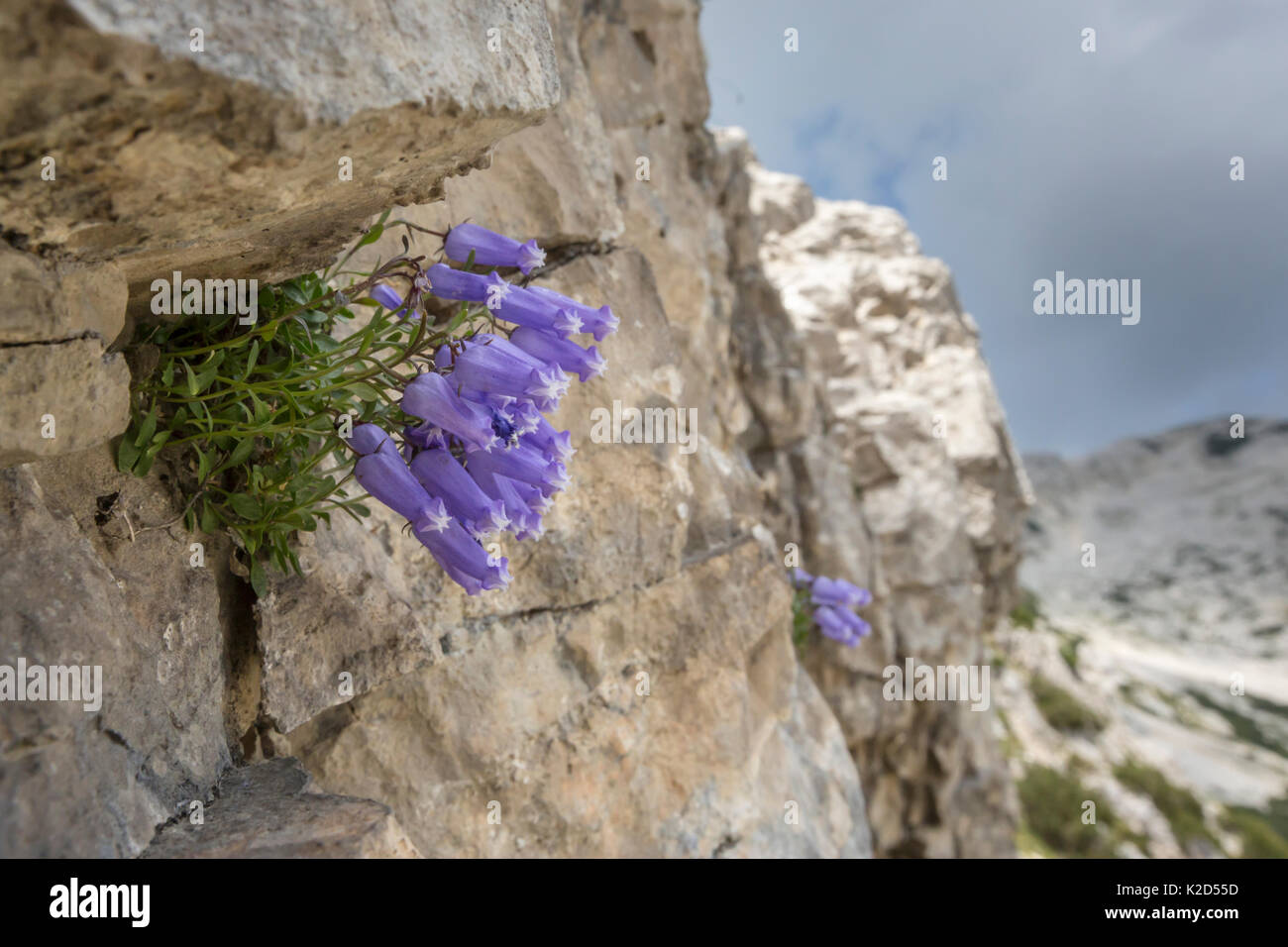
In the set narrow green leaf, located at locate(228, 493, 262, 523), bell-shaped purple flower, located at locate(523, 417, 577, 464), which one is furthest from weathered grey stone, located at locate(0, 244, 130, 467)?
bell-shaped purple flower, located at locate(523, 417, 577, 464)

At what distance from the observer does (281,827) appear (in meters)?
2.15

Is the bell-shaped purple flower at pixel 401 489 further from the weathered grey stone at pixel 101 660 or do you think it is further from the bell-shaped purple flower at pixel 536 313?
the weathered grey stone at pixel 101 660

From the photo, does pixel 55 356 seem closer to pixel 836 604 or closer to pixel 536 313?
pixel 536 313

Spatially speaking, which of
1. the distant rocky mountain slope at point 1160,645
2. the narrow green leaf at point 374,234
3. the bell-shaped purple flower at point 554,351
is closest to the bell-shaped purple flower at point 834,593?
the bell-shaped purple flower at point 554,351

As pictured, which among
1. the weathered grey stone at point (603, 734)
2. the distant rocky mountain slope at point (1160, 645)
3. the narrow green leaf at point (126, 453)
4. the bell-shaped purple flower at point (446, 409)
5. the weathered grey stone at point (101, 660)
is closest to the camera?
the weathered grey stone at point (101, 660)

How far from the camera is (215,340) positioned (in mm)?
2602

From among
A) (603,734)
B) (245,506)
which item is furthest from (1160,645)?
(245,506)

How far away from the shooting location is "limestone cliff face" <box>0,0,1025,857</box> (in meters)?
2.03

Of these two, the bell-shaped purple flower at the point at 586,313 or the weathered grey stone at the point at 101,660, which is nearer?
the weathered grey stone at the point at 101,660

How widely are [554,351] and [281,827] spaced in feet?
5.12

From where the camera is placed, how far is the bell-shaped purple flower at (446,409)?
7.70 feet

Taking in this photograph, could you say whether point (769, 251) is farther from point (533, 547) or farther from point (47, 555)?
point (47, 555)

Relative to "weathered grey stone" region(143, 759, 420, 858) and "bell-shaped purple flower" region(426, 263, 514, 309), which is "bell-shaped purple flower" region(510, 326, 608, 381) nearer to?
"bell-shaped purple flower" region(426, 263, 514, 309)
